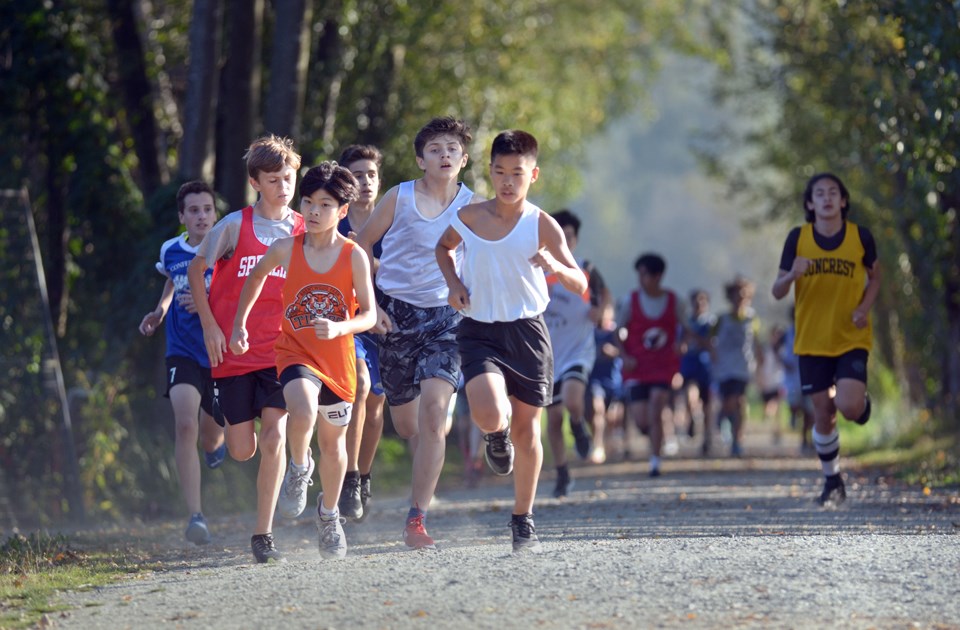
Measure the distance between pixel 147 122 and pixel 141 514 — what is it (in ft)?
14.2

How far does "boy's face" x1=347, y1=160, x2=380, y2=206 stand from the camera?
9375 millimetres

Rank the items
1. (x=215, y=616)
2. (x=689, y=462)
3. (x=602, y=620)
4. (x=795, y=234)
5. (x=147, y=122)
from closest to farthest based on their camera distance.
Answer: (x=602, y=620) < (x=215, y=616) < (x=795, y=234) < (x=147, y=122) < (x=689, y=462)

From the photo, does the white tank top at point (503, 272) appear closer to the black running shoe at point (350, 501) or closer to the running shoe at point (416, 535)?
the running shoe at point (416, 535)

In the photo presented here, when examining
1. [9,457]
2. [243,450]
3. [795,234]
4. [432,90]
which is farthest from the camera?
[432,90]

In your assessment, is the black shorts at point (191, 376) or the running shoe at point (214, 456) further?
the running shoe at point (214, 456)

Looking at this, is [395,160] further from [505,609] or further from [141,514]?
[505,609]

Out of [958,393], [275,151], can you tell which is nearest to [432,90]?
[958,393]

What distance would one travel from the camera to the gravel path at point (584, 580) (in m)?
6.05

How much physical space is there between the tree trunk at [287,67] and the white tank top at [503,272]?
21.5 ft

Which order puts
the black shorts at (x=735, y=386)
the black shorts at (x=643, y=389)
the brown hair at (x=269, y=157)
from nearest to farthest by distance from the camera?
the brown hair at (x=269, y=157), the black shorts at (x=643, y=389), the black shorts at (x=735, y=386)

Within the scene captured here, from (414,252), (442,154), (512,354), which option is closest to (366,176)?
(414,252)

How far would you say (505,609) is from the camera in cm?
614

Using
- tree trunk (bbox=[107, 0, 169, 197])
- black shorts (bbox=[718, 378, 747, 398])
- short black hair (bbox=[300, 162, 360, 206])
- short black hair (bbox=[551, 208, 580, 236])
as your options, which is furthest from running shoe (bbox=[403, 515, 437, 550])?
black shorts (bbox=[718, 378, 747, 398])

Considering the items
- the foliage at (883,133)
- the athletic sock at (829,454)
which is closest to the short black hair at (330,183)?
the athletic sock at (829,454)
